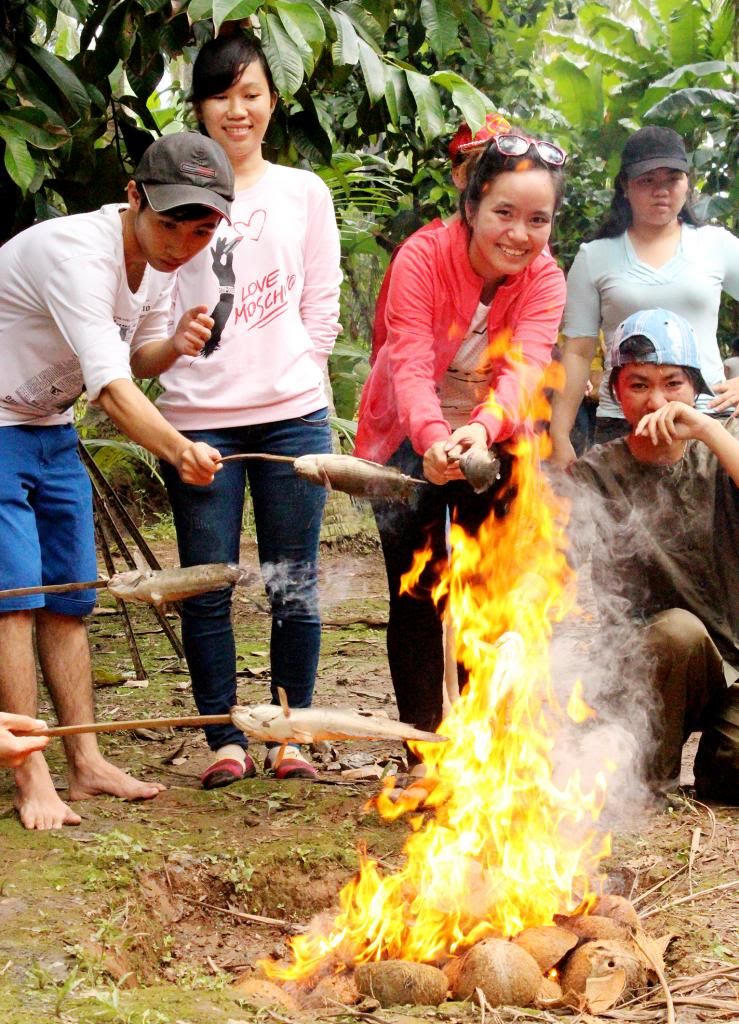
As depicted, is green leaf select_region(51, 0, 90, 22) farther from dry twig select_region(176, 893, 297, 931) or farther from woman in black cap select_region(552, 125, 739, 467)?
dry twig select_region(176, 893, 297, 931)

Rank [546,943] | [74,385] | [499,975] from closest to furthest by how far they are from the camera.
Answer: [499,975], [546,943], [74,385]

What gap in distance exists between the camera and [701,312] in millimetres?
4664

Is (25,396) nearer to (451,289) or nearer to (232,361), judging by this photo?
(232,361)

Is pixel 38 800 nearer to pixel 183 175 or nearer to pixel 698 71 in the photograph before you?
pixel 183 175

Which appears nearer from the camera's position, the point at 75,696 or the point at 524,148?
the point at 524,148

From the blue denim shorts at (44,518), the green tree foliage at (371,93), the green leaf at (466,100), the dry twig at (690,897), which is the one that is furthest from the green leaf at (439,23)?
the dry twig at (690,897)

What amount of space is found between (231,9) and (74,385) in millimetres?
1205

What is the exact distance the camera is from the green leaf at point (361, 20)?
167 inches

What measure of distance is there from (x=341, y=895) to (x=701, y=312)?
268cm

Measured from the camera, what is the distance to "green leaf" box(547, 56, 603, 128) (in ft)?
28.1

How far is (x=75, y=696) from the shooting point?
388 cm

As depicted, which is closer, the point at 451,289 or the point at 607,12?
the point at 451,289

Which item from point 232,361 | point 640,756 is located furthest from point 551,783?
point 232,361

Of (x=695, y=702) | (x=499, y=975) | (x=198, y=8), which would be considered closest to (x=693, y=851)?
(x=695, y=702)
